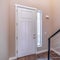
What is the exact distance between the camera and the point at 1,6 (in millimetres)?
4434

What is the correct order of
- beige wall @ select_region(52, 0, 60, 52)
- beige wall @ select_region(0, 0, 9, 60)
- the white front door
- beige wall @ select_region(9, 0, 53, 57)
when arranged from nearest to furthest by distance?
beige wall @ select_region(0, 0, 9, 60)
beige wall @ select_region(9, 0, 53, 57)
the white front door
beige wall @ select_region(52, 0, 60, 52)

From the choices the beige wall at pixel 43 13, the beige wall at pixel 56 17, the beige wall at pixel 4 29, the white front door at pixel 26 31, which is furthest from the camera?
the beige wall at pixel 56 17

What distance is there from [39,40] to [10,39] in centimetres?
206

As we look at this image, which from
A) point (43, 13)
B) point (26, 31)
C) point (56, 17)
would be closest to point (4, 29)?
point (26, 31)

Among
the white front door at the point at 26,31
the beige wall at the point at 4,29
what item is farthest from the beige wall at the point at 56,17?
the beige wall at the point at 4,29

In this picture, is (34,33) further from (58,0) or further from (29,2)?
(58,0)

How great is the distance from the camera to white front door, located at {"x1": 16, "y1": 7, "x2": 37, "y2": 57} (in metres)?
5.89

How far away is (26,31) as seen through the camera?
6172 millimetres

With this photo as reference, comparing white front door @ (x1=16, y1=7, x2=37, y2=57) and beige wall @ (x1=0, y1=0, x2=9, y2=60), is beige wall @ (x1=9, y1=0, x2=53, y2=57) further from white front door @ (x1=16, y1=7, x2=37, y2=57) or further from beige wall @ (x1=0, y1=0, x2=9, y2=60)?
beige wall @ (x1=0, y1=0, x2=9, y2=60)

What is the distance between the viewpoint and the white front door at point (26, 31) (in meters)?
5.89

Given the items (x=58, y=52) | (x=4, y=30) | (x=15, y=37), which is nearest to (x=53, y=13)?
(x=58, y=52)

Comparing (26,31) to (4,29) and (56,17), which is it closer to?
(4,29)

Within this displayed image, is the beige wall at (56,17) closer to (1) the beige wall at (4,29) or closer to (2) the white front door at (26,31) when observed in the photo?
(2) the white front door at (26,31)

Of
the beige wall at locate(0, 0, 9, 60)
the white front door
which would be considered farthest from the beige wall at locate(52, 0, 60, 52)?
the beige wall at locate(0, 0, 9, 60)
